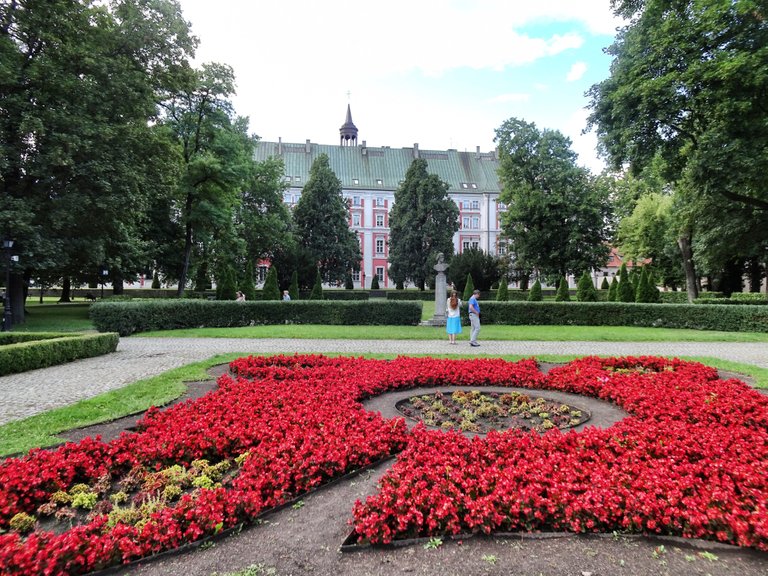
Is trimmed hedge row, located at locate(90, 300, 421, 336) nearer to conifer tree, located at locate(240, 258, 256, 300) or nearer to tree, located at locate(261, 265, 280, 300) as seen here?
tree, located at locate(261, 265, 280, 300)

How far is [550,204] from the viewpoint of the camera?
37562 millimetres

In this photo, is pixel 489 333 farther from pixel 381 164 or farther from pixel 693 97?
pixel 381 164

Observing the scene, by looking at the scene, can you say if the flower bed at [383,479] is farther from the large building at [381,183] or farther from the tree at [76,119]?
the large building at [381,183]

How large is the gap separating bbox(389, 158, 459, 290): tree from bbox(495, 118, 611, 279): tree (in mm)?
12391

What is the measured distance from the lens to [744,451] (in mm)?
4445

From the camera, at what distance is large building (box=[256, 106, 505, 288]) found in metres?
69.9

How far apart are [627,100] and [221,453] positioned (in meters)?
20.2

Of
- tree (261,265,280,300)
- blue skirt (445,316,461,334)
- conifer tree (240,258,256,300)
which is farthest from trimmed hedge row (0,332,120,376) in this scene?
conifer tree (240,258,256,300)

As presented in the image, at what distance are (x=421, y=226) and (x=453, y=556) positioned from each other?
50.2 metres

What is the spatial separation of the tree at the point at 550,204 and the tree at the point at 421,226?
488 inches

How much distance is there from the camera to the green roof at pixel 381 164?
7100 centimetres

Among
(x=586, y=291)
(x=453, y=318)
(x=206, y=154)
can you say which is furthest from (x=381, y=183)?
(x=453, y=318)

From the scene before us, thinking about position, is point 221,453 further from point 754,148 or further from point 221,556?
point 754,148

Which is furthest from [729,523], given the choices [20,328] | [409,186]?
[409,186]
